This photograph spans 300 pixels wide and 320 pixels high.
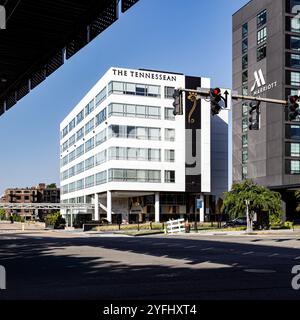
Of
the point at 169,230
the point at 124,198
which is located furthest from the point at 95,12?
the point at 124,198

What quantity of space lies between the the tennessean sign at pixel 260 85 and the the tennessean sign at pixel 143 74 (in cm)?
1325

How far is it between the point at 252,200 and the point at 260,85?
36773 mm

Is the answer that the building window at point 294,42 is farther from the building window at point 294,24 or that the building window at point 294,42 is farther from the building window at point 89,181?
the building window at point 89,181

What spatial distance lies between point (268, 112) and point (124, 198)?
28.6 meters

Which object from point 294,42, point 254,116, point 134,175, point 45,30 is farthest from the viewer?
point 294,42

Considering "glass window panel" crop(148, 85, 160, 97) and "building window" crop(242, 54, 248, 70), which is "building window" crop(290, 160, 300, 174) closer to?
"building window" crop(242, 54, 248, 70)

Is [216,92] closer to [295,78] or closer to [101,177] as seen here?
[295,78]

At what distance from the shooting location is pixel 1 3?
1113 centimetres

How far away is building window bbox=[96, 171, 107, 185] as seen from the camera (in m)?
80.8

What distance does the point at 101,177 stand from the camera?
8294cm

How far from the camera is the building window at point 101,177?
80750mm

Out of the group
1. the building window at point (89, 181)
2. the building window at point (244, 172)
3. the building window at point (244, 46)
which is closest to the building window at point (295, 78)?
the building window at point (244, 46)

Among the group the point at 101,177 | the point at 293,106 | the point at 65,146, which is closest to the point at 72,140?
the point at 65,146
